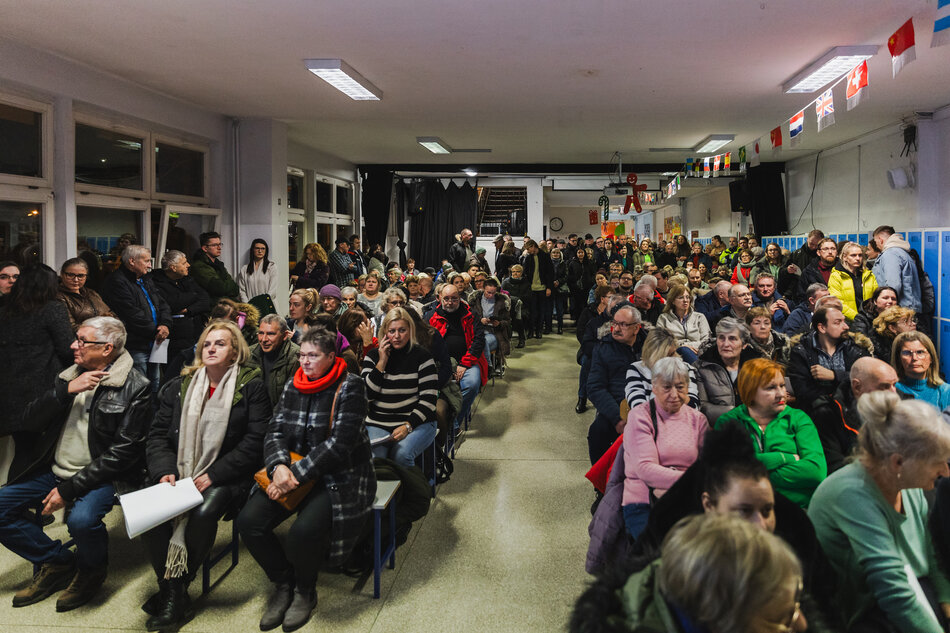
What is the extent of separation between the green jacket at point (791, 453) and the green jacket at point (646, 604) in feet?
3.81

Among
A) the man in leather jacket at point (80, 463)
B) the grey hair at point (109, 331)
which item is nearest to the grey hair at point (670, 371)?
the man in leather jacket at point (80, 463)

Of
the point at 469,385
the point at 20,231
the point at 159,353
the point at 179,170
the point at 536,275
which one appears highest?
the point at 179,170

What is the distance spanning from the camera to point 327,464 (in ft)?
8.71

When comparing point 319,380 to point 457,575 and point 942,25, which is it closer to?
point 457,575

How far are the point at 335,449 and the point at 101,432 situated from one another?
41.7 inches

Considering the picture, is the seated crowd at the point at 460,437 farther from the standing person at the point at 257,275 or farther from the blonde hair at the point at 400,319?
the standing person at the point at 257,275

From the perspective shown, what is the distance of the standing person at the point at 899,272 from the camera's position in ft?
18.9

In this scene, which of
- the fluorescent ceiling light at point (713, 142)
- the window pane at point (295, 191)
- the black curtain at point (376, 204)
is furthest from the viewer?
the black curtain at point (376, 204)

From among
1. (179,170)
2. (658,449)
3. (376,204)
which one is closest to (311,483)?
(658,449)

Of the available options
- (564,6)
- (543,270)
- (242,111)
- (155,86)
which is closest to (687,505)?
(564,6)

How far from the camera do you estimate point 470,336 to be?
5188 mm

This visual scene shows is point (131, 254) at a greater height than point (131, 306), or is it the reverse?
point (131, 254)

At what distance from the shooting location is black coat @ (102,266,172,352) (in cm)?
471

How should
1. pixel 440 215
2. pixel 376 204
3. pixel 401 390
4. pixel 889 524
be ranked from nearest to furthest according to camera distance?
pixel 889 524 → pixel 401 390 → pixel 376 204 → pixel 440 215
